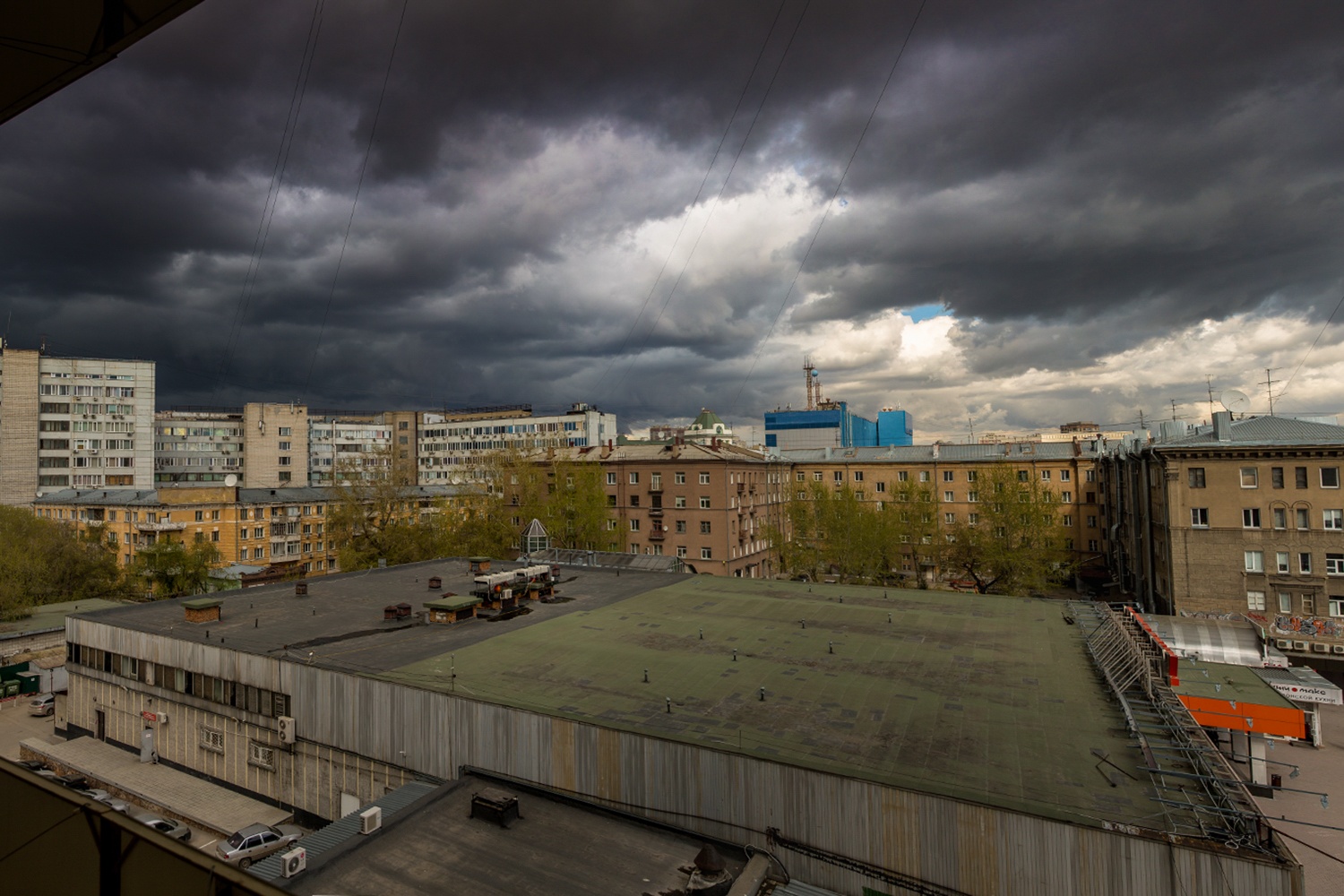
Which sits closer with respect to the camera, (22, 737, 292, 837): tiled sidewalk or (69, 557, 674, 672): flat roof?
(22, 737, 292, 837): tiled sidewalk

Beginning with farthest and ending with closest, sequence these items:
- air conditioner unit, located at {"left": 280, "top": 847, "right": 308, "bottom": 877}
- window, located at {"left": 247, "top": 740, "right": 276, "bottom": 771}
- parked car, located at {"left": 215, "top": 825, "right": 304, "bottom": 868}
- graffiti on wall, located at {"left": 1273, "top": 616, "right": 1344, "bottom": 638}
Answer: graffiti on wall, located at {"left": 1273, "top": 616, "right": 1344, "bottom": 638} < window, located at {"left": 247, "top": 740, "right": 276, "bottom": 771} < parked car, located at {"left": 215, "top": 825, "right": 304, "bottom": 868} < air conditioner unit, located at {"left": 280, "top": 847, "right": 308, "bottom": 877}

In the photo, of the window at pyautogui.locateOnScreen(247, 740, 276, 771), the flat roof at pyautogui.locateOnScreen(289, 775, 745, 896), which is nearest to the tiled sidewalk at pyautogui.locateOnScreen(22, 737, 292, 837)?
the window at pyautogui.locateOnScreen(247, 740, 276, 771)

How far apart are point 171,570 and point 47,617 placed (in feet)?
23.1

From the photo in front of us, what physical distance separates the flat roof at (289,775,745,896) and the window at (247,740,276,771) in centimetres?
906

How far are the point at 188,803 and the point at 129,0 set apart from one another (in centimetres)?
2565

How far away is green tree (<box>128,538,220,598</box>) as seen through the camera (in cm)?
4178

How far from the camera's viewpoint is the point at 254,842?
703 inches

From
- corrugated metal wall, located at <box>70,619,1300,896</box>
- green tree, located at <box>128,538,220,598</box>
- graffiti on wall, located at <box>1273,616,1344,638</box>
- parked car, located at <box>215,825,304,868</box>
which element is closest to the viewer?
corrugated metal wall, located at <box>70,619,1300,896</box>

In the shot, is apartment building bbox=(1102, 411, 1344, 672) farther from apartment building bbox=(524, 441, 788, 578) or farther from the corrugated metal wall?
the corrugated metal wall

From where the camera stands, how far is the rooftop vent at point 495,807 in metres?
12.8

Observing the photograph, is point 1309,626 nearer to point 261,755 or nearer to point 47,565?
point 261,755

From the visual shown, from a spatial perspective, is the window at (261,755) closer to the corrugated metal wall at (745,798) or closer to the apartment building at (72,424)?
the corrugated metal wall at (745,798)

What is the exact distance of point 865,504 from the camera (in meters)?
65.6

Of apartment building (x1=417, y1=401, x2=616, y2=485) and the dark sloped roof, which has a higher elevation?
apartment building (x1=417, y1=401, x2=616, y2=485)
